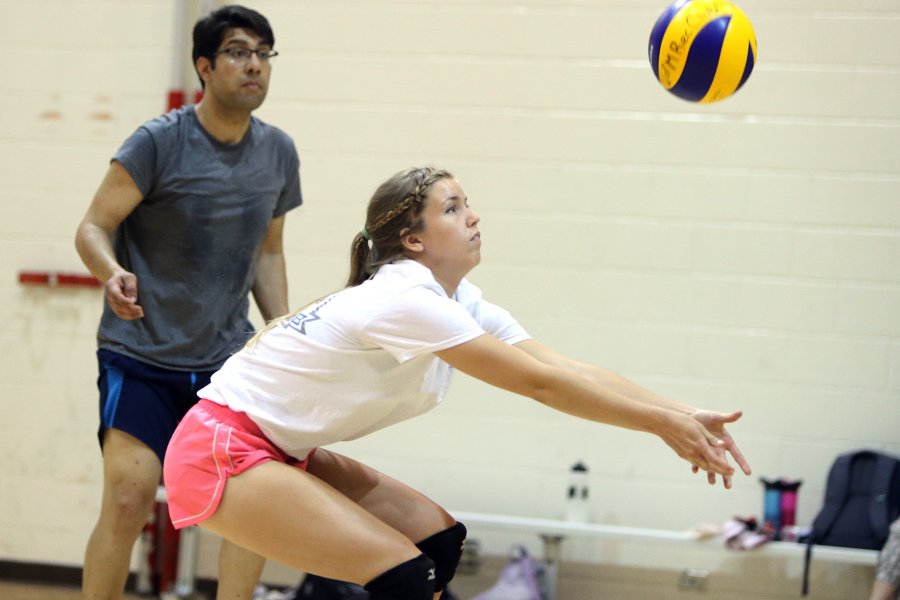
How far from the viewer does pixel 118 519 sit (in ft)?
9.62

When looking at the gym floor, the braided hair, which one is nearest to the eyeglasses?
the braided hair

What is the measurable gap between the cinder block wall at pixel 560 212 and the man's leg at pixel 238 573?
177 cm

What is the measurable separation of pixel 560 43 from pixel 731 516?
2167mm

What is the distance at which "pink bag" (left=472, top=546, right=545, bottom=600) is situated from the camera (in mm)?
4332

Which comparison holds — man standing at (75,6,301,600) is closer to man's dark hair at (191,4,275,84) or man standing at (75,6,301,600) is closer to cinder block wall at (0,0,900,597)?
man's dark hair at (191,4,275,84)

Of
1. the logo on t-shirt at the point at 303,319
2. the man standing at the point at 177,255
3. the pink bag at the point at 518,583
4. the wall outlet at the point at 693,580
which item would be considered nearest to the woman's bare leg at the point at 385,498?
the logo on t-shirt at the point at 303,319

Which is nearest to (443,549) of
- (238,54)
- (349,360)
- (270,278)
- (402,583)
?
(402,583)

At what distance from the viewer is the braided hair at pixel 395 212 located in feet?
8.38

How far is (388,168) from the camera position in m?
4.79

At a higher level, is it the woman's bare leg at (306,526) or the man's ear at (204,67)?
the man's ear at (204,67)

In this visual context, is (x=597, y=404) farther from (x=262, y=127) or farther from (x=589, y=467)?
(x=589, y=467)

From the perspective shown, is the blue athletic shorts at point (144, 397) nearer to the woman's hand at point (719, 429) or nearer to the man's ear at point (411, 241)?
the man's ear at point (411, 241)

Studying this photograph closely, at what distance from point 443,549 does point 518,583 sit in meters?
1.84

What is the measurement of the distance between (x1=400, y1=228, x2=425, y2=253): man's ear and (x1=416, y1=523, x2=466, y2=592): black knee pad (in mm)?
701
